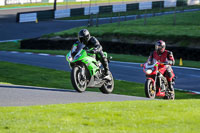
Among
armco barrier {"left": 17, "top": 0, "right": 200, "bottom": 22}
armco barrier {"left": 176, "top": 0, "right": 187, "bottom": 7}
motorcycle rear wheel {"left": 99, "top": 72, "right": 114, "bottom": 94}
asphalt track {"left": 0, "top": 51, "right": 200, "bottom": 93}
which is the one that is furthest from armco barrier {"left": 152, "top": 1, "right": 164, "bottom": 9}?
motorcycle rear wheel {"left": 99, "top": 72, "right": 114, "bottom": 94}

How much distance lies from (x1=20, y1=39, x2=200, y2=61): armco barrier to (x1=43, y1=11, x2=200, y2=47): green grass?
1703 millimetres

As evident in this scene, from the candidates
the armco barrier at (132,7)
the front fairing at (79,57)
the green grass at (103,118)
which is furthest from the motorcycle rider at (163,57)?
the armco barrier at (132,7)

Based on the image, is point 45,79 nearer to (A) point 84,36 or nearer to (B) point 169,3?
(A) point 84,36

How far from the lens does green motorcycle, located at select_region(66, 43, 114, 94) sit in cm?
1255

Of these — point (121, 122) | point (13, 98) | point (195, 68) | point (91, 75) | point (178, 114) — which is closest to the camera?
point (121, 122)

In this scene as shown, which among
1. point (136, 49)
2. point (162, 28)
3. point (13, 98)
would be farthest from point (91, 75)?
point (162, 28)

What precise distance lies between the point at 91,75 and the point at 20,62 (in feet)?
42.8

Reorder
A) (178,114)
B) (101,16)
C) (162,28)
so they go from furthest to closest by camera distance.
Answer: (101,16) < (162,28) < (178,114)

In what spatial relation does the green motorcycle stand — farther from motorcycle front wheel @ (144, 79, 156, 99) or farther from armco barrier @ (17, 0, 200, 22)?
armco barrier @ (17, 0, 200, 22)

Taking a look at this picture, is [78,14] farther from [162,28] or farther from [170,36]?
[170,36]

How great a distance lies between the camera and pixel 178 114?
28.8 feet

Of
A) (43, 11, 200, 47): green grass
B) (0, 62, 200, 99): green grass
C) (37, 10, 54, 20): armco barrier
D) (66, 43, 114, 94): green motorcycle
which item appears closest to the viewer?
(66, 43, 114, 94): green motorcycle

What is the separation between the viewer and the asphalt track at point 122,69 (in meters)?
19.3

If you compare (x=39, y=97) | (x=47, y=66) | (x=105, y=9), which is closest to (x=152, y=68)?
(x=39, y=97)
